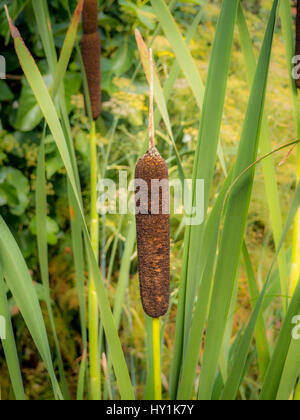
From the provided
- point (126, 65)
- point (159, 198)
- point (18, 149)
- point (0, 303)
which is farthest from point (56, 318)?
point (159, 198)

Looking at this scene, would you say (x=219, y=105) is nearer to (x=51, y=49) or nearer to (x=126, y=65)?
(x=51, y=49)

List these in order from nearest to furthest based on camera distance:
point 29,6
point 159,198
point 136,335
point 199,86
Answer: point 159,198 < point 199,86 < point 29,6 < point 136,335

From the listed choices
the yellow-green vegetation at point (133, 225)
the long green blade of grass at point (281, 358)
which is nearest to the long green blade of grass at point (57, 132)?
the yellow-green vegetation at point (133, 225)

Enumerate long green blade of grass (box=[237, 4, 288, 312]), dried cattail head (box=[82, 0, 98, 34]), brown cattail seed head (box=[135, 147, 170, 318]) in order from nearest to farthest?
brown cattail seed head (box=[135, 147, 170, 318]), long green blade of grass (box=[237, 4, 288, 312]), dried cattail head (box=[82, 0, 98, 34])

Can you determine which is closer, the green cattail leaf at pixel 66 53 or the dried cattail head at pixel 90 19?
the green cattail leaf at pixel 66 53

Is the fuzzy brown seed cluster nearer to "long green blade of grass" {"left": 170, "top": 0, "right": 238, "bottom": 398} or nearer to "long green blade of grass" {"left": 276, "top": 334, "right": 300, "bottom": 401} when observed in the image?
"long green blade of grass" {"left": 170, "top": 0, "right": 238, "bottom": 398}

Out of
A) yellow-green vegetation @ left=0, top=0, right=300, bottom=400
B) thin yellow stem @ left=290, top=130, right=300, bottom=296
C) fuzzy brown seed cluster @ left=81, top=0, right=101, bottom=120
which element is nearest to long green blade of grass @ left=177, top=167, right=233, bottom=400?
yellow-green vegetation @ left=0, top=0, right=300, bottom=400

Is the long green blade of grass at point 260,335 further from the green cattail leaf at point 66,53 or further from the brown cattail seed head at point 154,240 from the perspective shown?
the green cattail leaf at point 66,53
